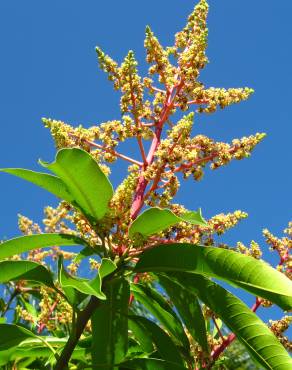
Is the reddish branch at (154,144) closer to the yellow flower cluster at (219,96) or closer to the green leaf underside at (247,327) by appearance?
the yellow flower cluster at (219,96)

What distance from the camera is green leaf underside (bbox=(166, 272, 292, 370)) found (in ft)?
6.18

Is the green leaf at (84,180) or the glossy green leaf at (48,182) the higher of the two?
the glossy green leaf at (48,182)

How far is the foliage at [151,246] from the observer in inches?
75.4

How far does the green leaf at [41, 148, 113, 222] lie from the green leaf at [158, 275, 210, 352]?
1.67 ft

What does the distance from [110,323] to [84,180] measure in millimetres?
681

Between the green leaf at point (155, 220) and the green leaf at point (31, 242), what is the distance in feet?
0.95

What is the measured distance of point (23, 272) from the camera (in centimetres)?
215

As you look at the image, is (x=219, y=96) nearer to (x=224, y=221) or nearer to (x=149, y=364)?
(x=224, y=221)

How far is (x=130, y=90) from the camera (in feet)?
7.98

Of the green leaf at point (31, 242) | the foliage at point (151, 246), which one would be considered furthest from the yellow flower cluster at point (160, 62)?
the green leaf at point (31, 242)

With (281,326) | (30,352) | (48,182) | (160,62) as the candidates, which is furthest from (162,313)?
(160,62)

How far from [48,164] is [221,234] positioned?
84 cm

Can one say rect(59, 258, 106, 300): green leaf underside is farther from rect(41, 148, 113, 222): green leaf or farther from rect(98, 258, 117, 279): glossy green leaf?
rect(41, 148, 113, 222): green leaf

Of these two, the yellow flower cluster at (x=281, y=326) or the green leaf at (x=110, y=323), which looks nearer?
the green leaf at (x=110, y=323)
